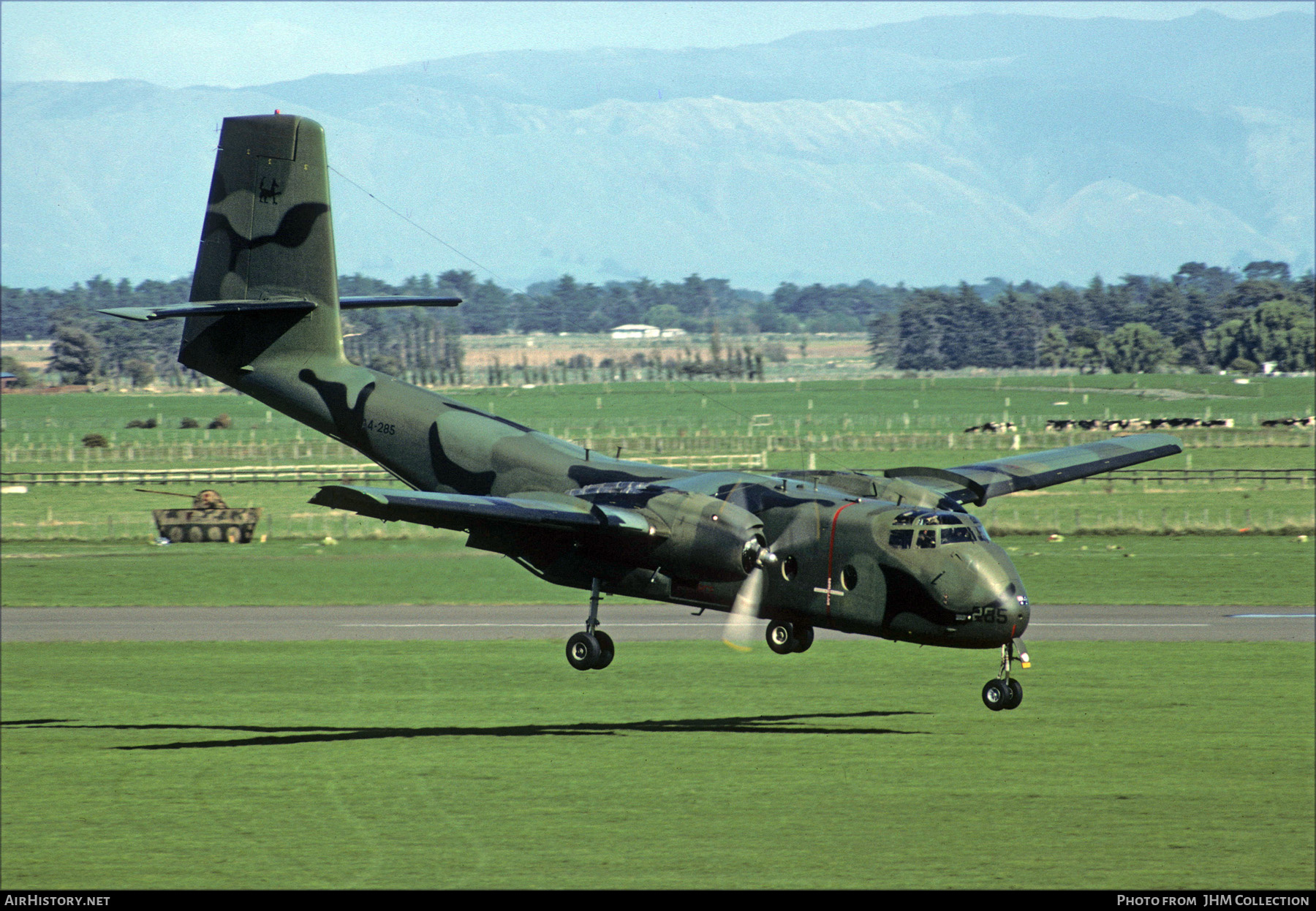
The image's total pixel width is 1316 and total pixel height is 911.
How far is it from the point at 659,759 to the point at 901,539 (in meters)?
134

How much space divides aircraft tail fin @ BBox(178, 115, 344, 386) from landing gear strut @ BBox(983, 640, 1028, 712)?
29.9 ft

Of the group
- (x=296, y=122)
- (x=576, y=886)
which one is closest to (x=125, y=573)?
(x=576, y=886)

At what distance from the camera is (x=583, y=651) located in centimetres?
1460

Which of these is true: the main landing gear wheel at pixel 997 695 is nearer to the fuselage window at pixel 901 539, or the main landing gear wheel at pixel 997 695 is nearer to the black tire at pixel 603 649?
the fuselage window at pixel 901 539

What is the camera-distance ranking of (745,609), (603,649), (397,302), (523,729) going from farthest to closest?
(523,729) → (397,302) → (745,609) → (603,649)

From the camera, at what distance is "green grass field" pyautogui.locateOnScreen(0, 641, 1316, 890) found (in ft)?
436

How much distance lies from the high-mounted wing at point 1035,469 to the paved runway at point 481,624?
12272 centimetres

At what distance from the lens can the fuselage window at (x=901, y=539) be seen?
14.8 metres

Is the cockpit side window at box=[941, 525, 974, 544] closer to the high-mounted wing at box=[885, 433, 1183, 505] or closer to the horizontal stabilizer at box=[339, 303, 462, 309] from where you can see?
the high-mounted wing at box=[885, 433, 1183, 505]

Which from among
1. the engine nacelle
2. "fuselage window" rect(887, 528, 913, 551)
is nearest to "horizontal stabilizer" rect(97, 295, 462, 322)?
the engine nacelle

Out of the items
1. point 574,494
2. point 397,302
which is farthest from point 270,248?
point 574,494

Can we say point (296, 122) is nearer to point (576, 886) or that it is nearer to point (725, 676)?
point (576, 886)

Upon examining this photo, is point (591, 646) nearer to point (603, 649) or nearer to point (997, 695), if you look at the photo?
point (603, 649)

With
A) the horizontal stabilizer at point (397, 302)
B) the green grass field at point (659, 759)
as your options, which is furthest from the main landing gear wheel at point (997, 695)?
the green grass field at point (659, 759)
